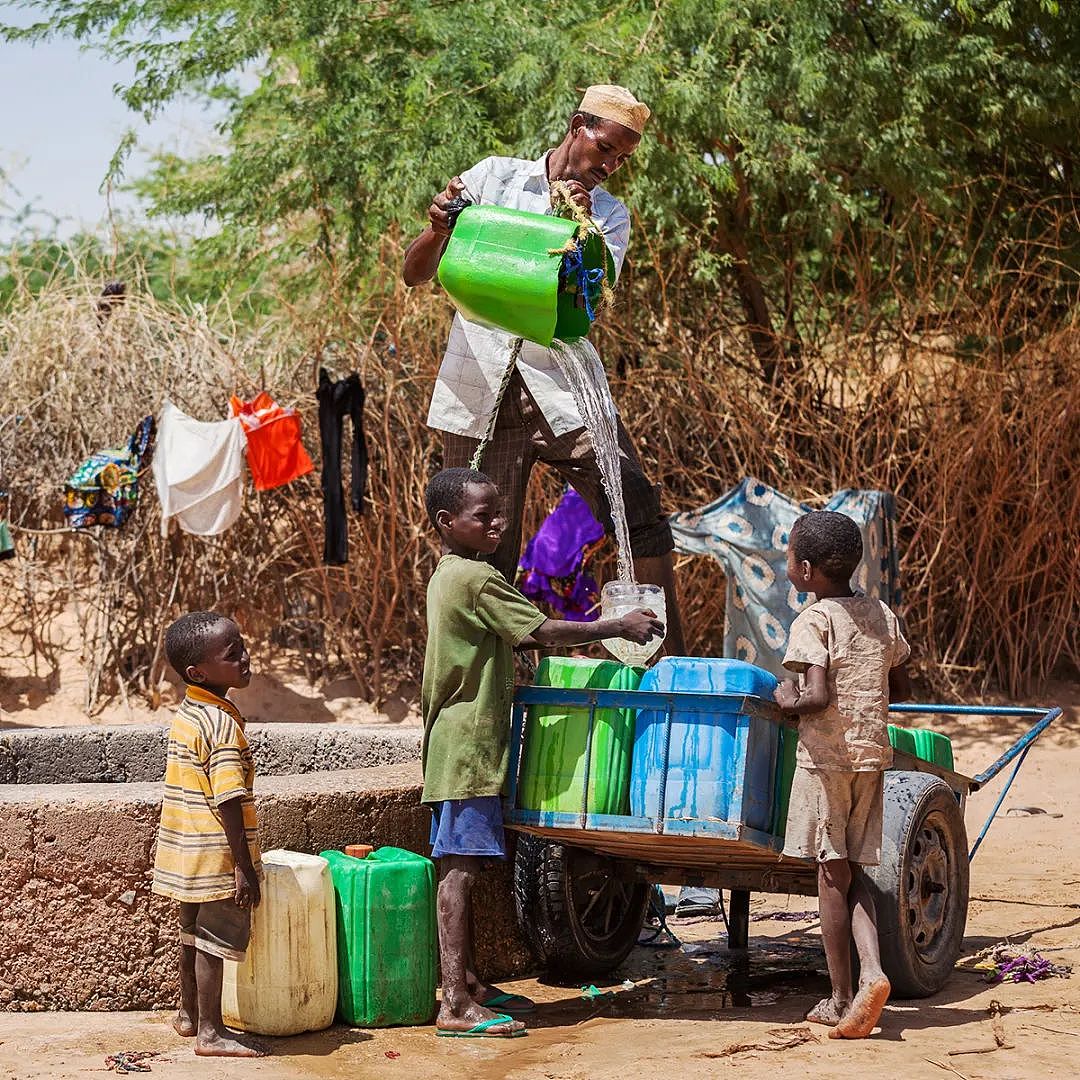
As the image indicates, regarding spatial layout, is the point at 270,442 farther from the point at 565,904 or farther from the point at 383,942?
the point at 383,942

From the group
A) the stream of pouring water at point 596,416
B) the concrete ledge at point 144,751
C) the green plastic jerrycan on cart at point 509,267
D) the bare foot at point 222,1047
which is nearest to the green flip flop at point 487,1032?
the bare foot at point 222,1047

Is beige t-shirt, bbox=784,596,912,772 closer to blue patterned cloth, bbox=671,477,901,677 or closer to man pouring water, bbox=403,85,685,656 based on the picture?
man pouring water, bbox=403,85,685,656

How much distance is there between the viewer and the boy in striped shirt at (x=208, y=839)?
3797 mm

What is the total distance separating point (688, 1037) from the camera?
401 cm

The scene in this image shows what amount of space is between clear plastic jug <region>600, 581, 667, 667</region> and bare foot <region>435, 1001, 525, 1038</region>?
3.21ft

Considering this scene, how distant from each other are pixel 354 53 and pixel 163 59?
1.87 m

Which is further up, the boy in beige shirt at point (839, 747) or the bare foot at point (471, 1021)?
the boy in beige shirt at point (839, 747)

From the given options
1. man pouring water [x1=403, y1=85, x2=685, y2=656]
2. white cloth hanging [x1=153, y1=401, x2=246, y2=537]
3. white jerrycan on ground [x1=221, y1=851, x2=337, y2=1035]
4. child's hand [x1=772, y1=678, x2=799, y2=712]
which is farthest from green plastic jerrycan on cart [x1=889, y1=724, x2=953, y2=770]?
white cloth hanging [x1=153, y1=401, x2=246, y2=537]

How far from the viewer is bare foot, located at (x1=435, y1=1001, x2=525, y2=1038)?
3996 millimetres

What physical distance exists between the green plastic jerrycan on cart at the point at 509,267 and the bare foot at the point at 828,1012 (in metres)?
1.94

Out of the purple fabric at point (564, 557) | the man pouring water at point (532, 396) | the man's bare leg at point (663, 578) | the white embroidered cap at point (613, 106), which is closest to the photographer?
the white embroidered cap at point (613, 106)

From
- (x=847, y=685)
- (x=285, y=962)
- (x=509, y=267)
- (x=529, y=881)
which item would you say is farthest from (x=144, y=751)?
(x=847, y=685)

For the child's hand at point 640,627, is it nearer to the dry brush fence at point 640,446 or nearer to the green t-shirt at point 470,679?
the green t-shirt at point 470,679

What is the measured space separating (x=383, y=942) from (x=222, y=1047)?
1.70 ft
